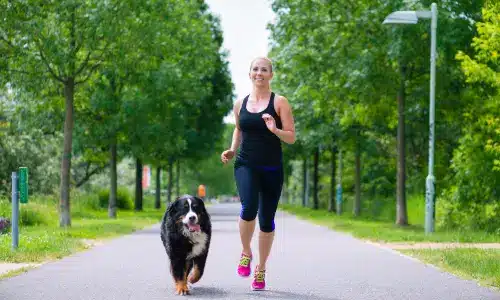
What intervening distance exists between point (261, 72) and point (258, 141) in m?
0.64

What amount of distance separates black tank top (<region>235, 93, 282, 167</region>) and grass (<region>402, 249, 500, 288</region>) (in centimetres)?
293

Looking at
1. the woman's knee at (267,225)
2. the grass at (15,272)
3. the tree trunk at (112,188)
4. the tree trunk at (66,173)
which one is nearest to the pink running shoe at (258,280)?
Answer: the woman's knee at (267,225)

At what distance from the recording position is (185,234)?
29.9ft

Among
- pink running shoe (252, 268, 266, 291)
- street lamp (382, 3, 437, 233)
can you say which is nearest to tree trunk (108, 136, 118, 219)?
street lamp (382, 3, 437, 233)

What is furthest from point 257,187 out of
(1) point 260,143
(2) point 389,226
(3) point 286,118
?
(2) point 389,226

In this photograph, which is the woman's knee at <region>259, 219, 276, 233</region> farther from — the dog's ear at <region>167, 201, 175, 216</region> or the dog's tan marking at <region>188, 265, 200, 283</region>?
the dog's ear at <region>167, 201, 175, 216</region>

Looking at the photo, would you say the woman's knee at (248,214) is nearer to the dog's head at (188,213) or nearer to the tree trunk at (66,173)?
the dog's head at (188,213)

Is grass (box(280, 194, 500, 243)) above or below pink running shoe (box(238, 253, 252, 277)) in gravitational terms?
below

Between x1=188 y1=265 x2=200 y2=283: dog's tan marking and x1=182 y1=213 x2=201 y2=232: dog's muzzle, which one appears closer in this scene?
x1=182 y1=213 x2=201 y2=232: dog's muzzle

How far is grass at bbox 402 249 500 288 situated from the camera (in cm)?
1132

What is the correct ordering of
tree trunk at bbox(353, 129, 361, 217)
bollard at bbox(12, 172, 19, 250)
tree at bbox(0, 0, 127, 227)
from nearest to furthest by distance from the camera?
bollard at bbox(12, 172, 19, 250)
tree at bbox(0, 0, 127, 227)
tree trunk at bbox(353, 129, 361, 217)

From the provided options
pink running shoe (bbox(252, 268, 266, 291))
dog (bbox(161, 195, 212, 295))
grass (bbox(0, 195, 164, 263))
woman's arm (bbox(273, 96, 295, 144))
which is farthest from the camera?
grass (bbox(0, 195, 164, 263))

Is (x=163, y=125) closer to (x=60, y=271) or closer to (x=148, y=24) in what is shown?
(x=148, y=24)

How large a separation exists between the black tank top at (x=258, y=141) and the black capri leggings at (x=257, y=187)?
65 mm
